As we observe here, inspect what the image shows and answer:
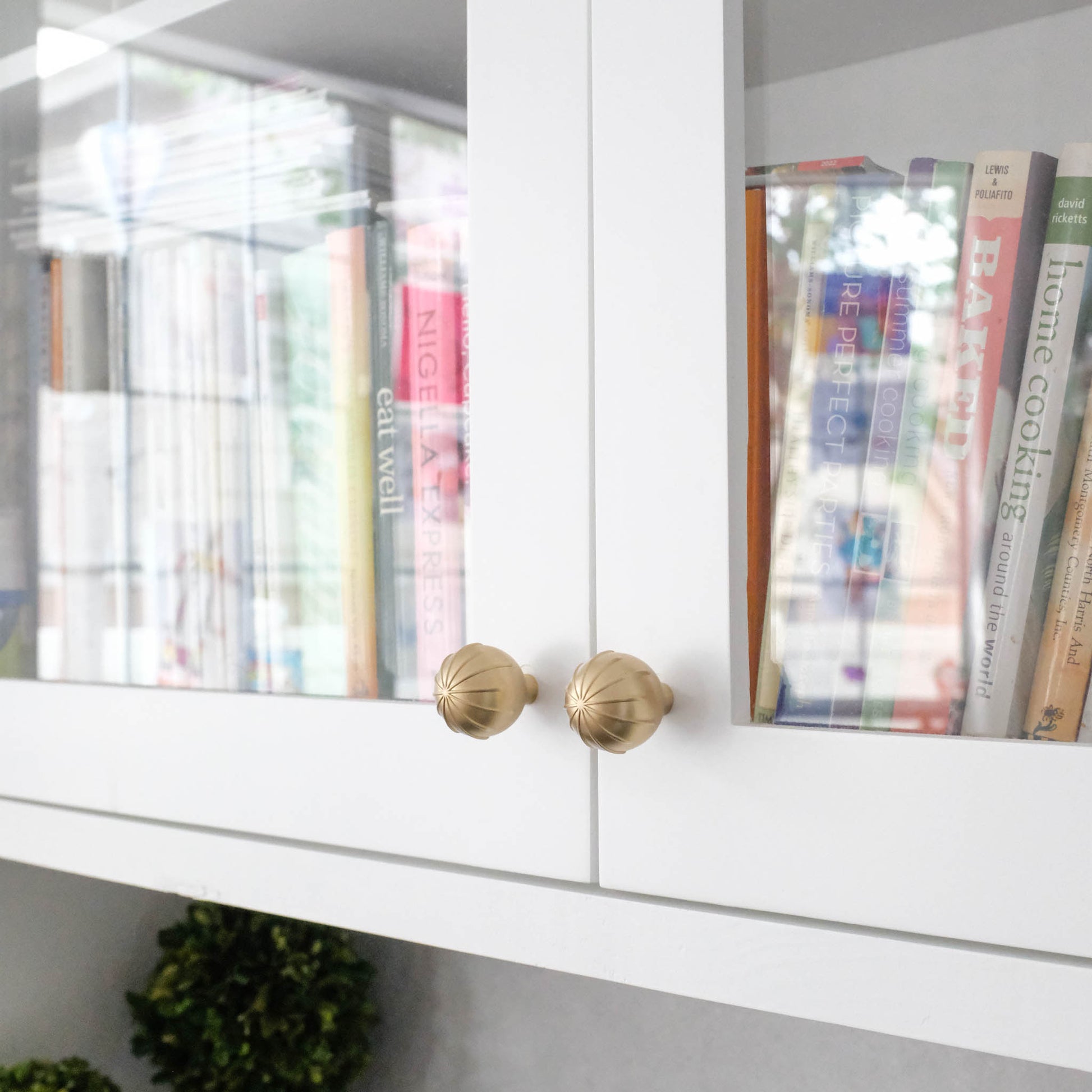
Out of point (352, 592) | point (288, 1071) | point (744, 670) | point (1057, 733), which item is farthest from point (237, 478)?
point (288, 1071)

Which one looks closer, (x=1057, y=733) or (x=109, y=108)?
(x=1057, y=733)

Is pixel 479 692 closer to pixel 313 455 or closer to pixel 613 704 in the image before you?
pixel 613 704

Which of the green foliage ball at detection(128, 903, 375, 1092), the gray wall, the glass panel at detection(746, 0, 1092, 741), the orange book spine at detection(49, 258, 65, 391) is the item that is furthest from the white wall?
the green foliage ball at detection(128, 903, 375, 1092)

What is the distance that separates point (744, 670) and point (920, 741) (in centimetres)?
7

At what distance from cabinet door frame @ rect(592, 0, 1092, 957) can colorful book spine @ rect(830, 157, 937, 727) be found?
26mm

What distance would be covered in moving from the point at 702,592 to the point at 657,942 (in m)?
0.14

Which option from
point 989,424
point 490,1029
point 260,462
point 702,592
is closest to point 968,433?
point 989,424

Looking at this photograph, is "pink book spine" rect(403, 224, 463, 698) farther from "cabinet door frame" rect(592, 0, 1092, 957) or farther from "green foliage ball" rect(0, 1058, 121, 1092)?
"green foliage ball" rect(0, 1058, 121, 1092)

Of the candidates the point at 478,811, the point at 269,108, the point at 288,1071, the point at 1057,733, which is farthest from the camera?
the point at 288,1071

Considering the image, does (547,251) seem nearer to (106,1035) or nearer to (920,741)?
(920,741)

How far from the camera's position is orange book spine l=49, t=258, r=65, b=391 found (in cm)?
69

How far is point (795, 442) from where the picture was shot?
40cm

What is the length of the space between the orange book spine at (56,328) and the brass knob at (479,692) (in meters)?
0.43

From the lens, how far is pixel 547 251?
441 mm
